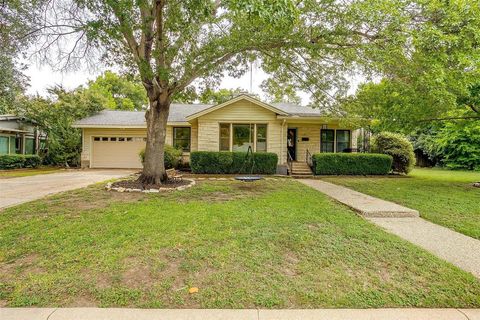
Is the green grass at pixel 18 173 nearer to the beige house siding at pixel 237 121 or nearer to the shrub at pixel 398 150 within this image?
the beige house siding at pixel 237 121

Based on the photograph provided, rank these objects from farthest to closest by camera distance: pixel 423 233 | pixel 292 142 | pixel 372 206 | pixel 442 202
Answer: pixel 292 142
pixel 442 202
pixel 372 206
pixel 423 233

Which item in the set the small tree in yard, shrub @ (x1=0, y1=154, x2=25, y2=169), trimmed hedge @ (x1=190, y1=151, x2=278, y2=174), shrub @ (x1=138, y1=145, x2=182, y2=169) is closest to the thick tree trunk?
the small tree in yard

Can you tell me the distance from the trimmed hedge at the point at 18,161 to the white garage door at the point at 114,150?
3.96 metres

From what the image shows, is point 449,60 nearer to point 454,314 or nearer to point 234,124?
point 454,314

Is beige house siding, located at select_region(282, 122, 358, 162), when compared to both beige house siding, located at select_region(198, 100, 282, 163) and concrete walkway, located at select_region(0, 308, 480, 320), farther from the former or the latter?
concrete walkway, located at select_region(0, 308, 480, 320)

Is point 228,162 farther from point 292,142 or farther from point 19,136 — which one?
point 19,136

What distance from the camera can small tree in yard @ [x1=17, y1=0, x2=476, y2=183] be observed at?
702 centimetres

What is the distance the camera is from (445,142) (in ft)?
61.2

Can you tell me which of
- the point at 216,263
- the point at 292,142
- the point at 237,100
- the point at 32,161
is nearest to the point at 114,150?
the point at 32,161

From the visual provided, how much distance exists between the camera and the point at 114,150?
18.4m

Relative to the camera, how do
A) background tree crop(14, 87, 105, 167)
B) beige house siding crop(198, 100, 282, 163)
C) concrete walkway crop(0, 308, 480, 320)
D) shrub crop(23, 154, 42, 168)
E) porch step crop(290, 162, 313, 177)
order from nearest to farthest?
concrete walkway crop(0, 308, 480, 320) → porch step crop(290, 162, 313, 177) → beige house siding crop(198, 100, 282, 163) → shrub crop(23, 154, 42, 168) → background tree crop(14, 87, 105, 167)

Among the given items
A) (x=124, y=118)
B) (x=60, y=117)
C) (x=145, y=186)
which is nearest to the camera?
(x=145, y=186)

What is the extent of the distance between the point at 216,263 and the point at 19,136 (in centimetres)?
2243

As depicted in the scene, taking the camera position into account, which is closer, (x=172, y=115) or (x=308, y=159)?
(x=308, y=159)
